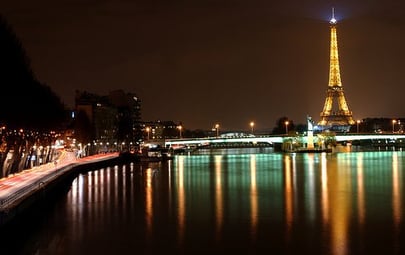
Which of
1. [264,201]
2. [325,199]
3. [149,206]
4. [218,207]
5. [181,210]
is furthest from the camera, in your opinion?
[325,199]

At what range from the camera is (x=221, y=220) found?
2077 cm

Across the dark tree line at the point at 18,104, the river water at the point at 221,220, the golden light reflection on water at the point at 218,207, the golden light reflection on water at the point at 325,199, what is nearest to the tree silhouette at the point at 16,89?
the dark tree line at the point at 18,104

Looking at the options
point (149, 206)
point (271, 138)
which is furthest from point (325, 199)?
point (271, 138)

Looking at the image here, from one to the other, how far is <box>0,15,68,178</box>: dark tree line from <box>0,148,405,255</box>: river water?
3.53 metres

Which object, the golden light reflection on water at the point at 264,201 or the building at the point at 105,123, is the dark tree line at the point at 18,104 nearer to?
the golden light reflection on water at the point at 264,201

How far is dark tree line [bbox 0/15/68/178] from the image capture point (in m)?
24.7

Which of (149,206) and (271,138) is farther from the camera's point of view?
(271,138)

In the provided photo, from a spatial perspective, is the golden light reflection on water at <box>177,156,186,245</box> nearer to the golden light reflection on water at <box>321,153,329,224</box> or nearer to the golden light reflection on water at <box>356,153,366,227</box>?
the golden light reflection on water at <box>321,153,329,224</box>

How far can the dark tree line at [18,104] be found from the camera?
24672 mm

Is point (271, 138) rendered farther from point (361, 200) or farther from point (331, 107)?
point (361, 200)

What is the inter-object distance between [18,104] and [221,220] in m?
10.9

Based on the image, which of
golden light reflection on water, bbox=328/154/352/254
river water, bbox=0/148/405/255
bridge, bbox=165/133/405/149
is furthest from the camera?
bridge, bbox=165/133/405/149

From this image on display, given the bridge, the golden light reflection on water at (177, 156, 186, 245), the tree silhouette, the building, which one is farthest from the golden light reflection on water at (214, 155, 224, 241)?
the bridge

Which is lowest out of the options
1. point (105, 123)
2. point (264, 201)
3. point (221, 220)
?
point (221, 220)
